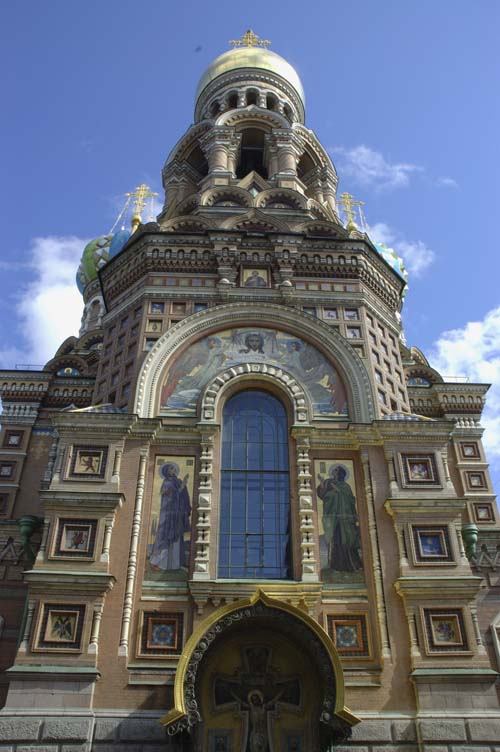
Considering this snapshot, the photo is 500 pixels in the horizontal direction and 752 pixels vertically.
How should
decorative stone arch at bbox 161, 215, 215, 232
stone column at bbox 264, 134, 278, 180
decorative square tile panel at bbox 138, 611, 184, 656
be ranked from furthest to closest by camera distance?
stone column at bbox 264, 134, 278, 180, decorative stone arch at bbox 161, 215, 215, 232, decorative square tile panel at bbox 138, 611, 184, 656

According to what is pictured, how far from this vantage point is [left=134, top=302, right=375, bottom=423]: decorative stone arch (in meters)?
17.8

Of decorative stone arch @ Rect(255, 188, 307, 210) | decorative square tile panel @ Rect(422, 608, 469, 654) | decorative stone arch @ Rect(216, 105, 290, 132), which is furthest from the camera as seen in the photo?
decorative stone arch @ Rect(216, 105, 290, 132)

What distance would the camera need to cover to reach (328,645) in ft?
43.1

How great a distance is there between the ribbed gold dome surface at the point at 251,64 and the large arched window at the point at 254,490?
63.7 feet

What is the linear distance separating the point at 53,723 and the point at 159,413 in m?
7.12

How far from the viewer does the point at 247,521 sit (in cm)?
1609

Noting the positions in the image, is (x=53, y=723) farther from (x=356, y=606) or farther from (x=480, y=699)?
(x=480, y=699)

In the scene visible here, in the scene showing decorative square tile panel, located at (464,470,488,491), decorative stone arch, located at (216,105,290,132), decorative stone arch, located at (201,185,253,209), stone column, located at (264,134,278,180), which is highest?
decorative stone arch, located at (216,105,290,132)

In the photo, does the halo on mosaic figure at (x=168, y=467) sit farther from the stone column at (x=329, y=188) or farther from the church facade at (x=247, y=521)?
the stone column at (x=329, y=188)

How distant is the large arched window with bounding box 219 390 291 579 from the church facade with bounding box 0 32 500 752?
0.05m

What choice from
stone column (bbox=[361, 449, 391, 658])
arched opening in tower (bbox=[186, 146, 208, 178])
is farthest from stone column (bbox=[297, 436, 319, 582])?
arched opening in tower (bbox=[186, 146, 208, 178])

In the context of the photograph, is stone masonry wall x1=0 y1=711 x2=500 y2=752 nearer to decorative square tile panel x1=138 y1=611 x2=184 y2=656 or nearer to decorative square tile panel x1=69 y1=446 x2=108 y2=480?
decorative square tile panel x1=138 y1=611 x2=184 y2=656

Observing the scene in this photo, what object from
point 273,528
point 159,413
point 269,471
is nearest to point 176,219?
point 159,413

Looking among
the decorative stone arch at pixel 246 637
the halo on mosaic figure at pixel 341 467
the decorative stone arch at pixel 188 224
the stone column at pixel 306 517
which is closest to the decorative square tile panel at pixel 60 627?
the decorative stone arch at pixel 246 637
